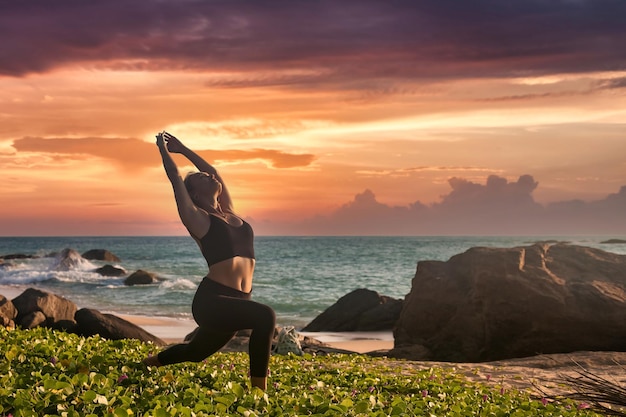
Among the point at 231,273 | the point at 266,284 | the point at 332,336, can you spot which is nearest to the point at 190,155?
the point at 231,273

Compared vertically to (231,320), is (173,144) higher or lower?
higher

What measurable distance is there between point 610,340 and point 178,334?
589 inches

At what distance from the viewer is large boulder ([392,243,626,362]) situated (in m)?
17.5

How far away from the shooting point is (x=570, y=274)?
63.3ft

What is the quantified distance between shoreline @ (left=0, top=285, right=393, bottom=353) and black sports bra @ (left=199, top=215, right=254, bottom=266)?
14099 millimetres

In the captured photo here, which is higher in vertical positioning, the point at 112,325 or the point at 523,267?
the point at 523,267

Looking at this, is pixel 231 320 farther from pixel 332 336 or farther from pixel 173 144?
pixel 332 336

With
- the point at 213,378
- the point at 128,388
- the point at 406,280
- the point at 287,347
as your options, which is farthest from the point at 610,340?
the point at 406,280

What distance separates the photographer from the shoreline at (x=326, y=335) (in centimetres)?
2344

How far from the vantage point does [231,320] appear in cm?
796

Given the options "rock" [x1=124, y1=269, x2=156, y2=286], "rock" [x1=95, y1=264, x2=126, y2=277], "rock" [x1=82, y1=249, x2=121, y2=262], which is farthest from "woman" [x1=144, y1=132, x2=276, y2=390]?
"rock" [x1=82, y1=249, x2=121, y2=262]

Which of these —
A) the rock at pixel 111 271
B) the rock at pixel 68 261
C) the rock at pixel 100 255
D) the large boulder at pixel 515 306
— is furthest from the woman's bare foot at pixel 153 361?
the rock at pixel 100 255

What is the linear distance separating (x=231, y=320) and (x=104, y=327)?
13.0 meters

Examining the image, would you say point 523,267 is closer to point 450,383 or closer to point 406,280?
point 450,383
